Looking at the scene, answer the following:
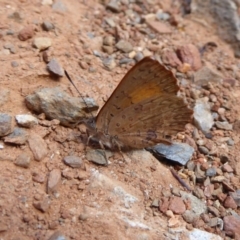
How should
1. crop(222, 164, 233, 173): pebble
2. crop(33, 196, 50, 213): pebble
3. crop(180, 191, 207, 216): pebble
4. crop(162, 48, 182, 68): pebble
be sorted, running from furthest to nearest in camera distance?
crop(162, 48, 182, 68): pebble < crop(222, 164, 233, 173): pebble < crop(180, 191, 207, 216): pebble < crop(33, 196, 50, 213): pebble

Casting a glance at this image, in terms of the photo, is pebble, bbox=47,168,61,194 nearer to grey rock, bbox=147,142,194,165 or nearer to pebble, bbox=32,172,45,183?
pebble, bbox=32,172,45,183

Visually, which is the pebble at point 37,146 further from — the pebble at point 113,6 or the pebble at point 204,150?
the pebble at point 113,6

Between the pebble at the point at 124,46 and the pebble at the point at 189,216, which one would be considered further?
the pebble at the point at 124,46

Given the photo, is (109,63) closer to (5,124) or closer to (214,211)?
(5,124)

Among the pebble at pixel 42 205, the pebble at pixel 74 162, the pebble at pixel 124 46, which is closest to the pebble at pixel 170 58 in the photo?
the pebble at pixel 124 46

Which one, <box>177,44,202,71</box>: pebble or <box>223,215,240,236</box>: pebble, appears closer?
<box>223,215,240,236</box>: pebble

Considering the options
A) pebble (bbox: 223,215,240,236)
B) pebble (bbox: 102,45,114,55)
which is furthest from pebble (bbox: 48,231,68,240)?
pebble (bbox: 102,45,114,55)

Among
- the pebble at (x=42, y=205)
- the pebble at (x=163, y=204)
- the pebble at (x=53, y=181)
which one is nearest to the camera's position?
the pebble at (x=42, y=205)

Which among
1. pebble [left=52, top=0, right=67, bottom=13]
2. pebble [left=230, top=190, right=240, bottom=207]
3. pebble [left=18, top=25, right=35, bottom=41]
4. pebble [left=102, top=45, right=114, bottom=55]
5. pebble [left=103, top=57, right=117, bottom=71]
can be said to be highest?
pebble [left=52, top=0, right=67, bottom=13]
